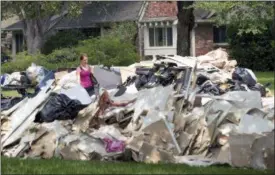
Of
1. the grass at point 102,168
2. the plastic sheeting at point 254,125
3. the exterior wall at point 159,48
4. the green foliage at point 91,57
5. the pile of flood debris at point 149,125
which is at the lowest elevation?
the exterior wall at point 159,48

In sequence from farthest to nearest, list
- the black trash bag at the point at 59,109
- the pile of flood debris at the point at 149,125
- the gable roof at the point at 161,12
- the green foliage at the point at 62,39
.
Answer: the gable roof at the point at 161,12 → the green foliage at the point at 62,39 → the black trash bag at the point at 59,109 → the pile of flood debris at the point at 149,125

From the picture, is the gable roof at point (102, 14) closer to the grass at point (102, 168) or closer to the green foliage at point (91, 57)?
the green foliage at point (91, 57)

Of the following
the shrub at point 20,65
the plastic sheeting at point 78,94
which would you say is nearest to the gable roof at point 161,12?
the shrub at point 20,65

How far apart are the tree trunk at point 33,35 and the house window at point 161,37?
24.2ft

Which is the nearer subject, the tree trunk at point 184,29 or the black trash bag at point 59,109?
the black trash bag at point 59,109

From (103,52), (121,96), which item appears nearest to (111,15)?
Answer: (103,52)

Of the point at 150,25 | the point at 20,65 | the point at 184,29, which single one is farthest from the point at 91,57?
the point at 150,25

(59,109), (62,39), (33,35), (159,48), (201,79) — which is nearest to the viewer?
(59,109)

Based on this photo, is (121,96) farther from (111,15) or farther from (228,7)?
(111,15)

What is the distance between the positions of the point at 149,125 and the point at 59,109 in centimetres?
218

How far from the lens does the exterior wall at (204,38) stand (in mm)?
38875

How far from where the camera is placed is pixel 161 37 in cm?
4153

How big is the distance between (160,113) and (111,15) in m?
33.3

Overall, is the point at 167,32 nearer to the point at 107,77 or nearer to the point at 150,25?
the point at 150,25
